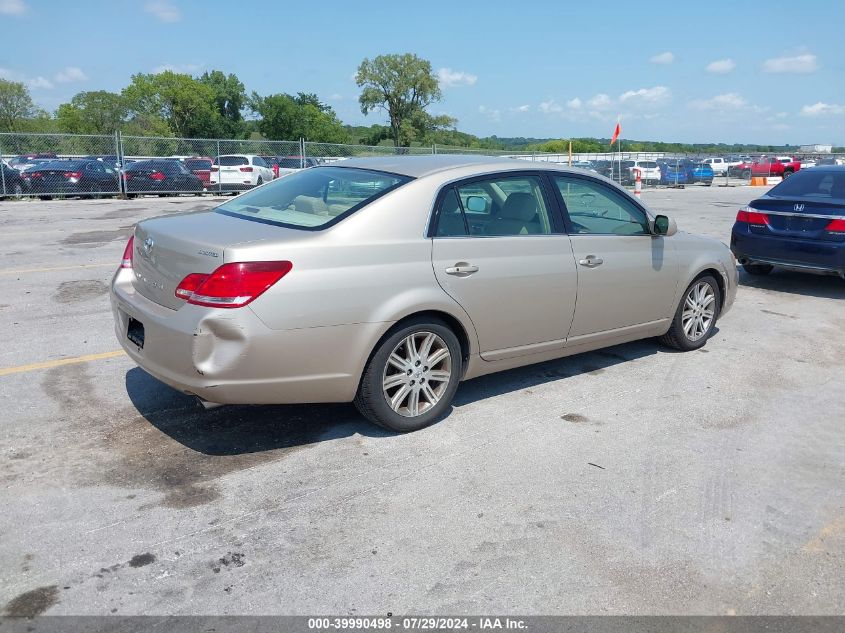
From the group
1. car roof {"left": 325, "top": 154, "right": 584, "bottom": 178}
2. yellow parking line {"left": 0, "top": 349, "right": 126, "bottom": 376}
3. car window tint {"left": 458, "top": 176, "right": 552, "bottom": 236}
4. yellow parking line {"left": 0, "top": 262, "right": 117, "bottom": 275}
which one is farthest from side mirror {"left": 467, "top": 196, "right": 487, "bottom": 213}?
yellow parking line {"left": 0, "top": 262, "right": 117, "bottom": 275}

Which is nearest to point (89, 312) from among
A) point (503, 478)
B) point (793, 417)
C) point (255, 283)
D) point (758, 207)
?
point (255, 283)

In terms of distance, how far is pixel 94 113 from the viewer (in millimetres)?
90812

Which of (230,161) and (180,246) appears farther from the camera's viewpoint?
(230,161)

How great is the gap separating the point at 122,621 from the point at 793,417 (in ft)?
14.1

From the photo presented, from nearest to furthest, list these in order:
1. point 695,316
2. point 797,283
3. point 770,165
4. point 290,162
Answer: point 695,316 → point 797,283 → point 290,162 → point 770,165

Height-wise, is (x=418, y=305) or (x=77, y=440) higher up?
(x=418, y=305)

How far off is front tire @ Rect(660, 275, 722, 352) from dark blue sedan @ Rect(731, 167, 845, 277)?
122 inches

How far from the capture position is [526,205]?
519 centimetres

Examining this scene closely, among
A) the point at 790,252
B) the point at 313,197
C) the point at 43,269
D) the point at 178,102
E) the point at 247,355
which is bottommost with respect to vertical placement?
the point at 43,269

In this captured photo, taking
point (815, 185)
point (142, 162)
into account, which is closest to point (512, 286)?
point (815, 185)

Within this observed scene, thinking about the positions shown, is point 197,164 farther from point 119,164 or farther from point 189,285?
point 189,285

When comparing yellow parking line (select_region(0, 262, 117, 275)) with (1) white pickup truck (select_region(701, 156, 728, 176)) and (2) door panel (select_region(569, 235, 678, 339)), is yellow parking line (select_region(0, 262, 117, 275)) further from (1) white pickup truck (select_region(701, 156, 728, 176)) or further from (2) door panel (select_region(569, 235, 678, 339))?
(1) white pickup truck (select_region(701, 156, 728, 176))

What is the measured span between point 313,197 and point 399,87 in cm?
9446

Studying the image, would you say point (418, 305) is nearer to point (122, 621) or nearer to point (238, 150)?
point (122, 621)
